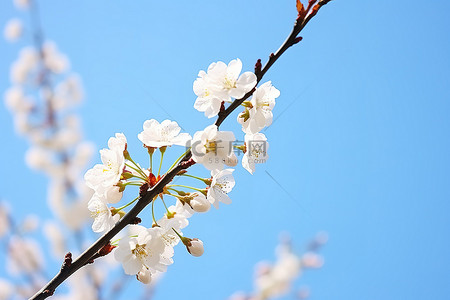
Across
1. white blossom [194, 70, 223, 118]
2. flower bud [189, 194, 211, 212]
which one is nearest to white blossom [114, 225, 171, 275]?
flower bud [189, 194, 211, 212]

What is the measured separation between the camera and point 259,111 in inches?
49.9

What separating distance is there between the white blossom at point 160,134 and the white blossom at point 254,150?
217mm

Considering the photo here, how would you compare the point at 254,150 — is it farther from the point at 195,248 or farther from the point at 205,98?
the point at 195,248

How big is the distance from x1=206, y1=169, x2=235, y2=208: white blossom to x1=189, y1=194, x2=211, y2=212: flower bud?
0.07ft

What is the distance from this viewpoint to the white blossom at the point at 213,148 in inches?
42.4

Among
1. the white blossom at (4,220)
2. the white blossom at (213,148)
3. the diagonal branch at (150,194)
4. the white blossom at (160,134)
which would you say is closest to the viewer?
the diagonal branch at (150,194)

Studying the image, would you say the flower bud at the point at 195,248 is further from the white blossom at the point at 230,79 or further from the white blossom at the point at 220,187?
the white blossom at the point at 230,79

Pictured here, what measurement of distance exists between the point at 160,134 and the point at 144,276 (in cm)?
45

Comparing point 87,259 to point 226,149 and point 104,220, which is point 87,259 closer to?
point 104,220

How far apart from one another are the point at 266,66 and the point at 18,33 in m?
5.66

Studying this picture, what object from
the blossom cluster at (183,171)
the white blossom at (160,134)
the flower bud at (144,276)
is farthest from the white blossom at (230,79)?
the flower bud at (144,276)

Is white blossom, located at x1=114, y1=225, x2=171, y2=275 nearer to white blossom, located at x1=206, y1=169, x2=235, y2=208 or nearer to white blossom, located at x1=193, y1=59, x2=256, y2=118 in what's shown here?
white blossom, located at x1=206, y1=169, x2=235, y2=208

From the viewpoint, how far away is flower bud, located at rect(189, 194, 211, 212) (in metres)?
1.24

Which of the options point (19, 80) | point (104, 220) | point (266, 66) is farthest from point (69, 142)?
point (266, 66)
